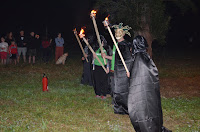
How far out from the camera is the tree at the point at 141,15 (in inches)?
515

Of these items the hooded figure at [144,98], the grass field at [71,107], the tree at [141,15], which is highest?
the tree at [141,15]

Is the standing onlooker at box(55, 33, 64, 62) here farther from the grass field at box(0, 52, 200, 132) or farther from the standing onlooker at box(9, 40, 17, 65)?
the grass field at box(0, 52, 200, 132)

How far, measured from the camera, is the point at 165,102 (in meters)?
8.82

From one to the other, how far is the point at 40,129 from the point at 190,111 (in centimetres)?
392

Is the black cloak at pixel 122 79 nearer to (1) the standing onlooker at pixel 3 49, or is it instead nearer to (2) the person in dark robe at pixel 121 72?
(2) the person in dark robe at pixel 121 72

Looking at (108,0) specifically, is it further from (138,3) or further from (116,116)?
(116,116)

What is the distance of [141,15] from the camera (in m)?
13.4

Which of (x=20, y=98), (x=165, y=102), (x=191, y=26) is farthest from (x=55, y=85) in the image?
(x=191, y=26)

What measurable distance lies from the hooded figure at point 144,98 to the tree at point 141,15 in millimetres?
7335

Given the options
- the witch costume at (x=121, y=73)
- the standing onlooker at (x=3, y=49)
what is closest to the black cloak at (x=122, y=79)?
the witch costume at (x=121, y=73)

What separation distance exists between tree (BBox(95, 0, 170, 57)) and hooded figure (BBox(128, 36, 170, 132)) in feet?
24.1

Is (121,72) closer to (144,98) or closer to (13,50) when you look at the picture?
(144,98)

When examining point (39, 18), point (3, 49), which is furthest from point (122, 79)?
point (39, 18)

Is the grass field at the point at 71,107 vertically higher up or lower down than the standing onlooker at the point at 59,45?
lower down
